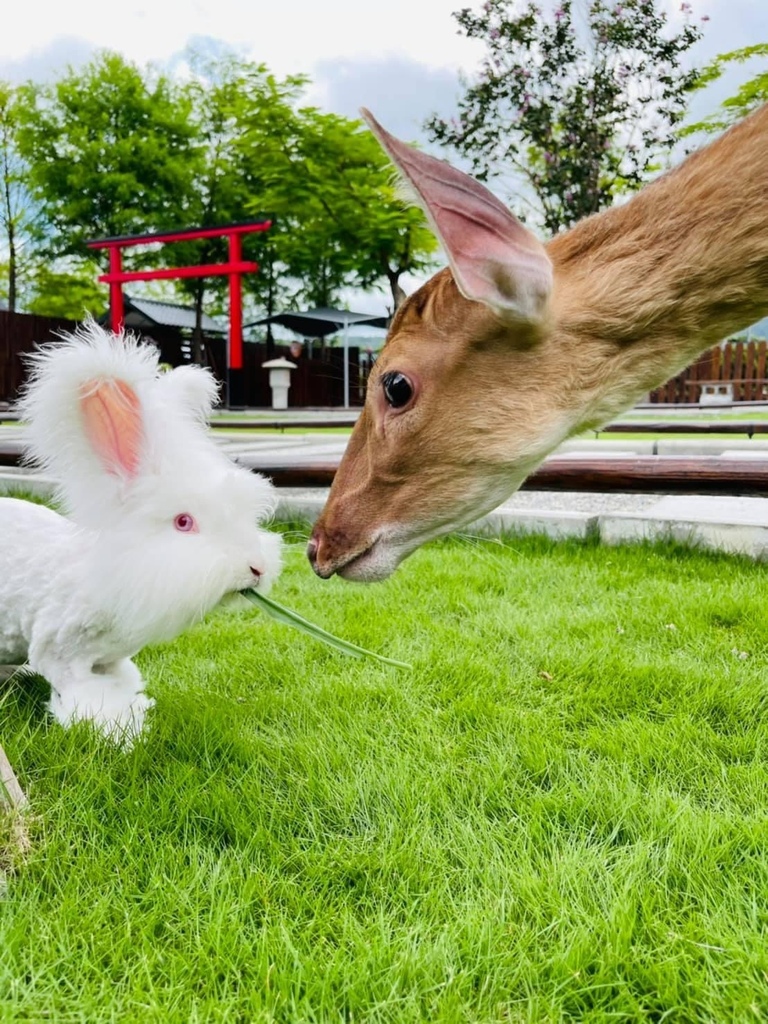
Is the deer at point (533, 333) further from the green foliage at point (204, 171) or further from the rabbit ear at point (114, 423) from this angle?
the green foliage at point (204, 171)

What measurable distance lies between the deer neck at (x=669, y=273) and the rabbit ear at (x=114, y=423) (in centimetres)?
93

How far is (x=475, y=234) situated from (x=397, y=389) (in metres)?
0.42

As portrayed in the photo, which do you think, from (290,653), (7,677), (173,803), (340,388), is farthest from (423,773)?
(340,388)

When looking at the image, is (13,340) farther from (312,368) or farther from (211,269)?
(312,368)

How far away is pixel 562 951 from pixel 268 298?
101 feet

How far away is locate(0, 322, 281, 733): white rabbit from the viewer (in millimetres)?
1755

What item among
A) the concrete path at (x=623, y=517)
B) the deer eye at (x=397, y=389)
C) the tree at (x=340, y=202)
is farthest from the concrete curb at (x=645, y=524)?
the tree at (x=340, y=202)

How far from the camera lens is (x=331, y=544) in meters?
1.85

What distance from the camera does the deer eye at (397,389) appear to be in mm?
1758

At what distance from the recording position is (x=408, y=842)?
1.57 m

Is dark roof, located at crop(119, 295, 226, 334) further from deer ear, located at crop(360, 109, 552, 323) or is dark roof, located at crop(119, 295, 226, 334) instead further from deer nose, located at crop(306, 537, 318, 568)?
deer ear, located at crop(360, 109, 552, 323)

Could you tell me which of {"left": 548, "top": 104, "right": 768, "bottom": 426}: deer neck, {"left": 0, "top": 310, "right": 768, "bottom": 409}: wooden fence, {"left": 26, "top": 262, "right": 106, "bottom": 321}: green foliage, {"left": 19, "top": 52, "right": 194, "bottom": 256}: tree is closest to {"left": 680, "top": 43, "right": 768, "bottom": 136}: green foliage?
{"left": 0, "top": 310, "right": 768, "bottom": 409}: wooden fence

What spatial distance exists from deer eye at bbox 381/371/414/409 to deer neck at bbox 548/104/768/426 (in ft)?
1.11

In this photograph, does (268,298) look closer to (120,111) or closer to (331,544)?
(120,111)
